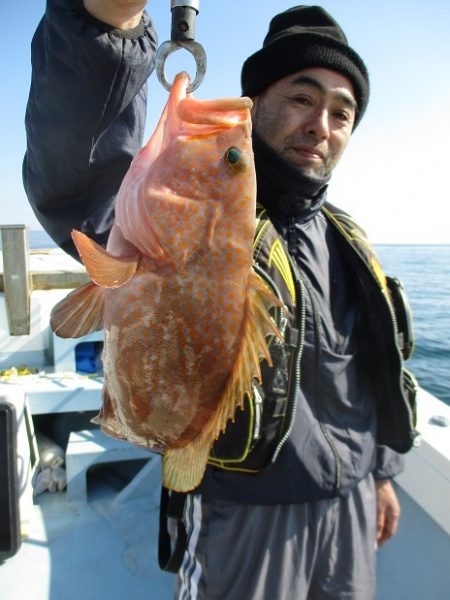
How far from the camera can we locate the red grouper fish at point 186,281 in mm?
1256

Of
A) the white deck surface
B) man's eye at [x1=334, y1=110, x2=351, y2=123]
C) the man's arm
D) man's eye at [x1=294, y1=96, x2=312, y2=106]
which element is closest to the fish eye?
man's eye at [x1=294, y1=96, x2=312, y2=106]

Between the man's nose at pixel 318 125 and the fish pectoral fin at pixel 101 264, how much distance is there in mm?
1323

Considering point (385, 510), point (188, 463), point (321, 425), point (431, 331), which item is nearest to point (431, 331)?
point (431, 331)

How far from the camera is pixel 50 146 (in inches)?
58.8

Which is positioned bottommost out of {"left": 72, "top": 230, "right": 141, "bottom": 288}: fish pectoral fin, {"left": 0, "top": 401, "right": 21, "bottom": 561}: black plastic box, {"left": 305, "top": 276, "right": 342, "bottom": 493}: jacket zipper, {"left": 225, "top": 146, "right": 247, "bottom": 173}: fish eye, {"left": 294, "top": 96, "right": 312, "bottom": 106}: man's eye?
{"left": 0, "top": 401, "right": 21, "bottom": 561}: black plastic box

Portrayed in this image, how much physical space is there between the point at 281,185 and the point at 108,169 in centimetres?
85

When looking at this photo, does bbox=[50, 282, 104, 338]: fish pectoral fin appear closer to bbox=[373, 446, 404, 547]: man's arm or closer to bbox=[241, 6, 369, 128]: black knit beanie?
bbox=[241, 6, 369, 128]: black knit beanie

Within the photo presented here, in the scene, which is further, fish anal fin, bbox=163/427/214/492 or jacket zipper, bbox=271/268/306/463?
jacket zipper, bbox=271/268/306/463

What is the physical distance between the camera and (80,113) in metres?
1.43

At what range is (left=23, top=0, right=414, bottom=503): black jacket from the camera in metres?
1.36

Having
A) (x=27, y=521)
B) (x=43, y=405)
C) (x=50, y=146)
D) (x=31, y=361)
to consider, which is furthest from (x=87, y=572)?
(x=31, y=361)

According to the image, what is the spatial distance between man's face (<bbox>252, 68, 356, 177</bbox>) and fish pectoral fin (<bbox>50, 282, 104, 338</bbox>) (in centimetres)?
124

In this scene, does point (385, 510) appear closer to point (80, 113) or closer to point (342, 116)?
point (342, 116)

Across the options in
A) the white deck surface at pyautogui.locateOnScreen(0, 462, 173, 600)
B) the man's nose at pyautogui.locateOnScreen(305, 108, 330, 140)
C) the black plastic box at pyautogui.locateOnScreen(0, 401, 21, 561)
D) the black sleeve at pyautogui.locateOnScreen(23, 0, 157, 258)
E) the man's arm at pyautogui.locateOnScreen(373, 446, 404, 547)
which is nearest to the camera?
the black sleeve at pyautogui.locateOnScreen(23, 0, 157, 258)
